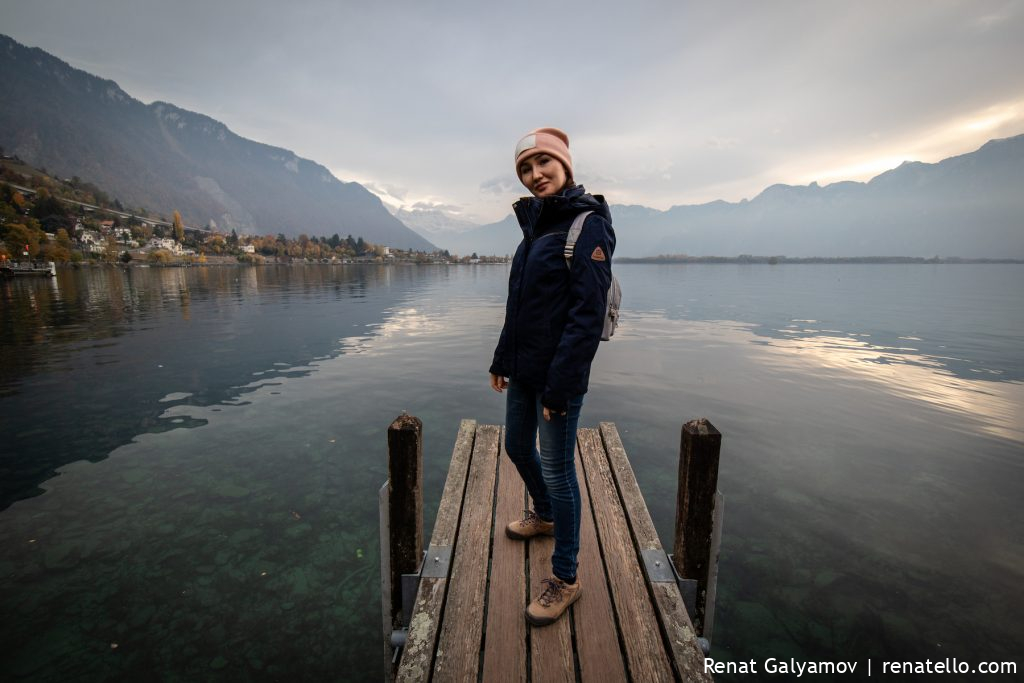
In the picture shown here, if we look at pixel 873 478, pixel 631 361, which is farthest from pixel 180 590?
pixel 631 361

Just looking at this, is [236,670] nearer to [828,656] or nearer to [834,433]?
[828,656]

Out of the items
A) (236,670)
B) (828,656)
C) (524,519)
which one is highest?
(524,519)

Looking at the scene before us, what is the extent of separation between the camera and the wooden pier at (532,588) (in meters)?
3.28

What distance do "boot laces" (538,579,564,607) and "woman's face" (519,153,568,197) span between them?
3.31 meters

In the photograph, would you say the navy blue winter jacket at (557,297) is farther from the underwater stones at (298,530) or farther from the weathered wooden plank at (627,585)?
the underwater stones at (298,530)

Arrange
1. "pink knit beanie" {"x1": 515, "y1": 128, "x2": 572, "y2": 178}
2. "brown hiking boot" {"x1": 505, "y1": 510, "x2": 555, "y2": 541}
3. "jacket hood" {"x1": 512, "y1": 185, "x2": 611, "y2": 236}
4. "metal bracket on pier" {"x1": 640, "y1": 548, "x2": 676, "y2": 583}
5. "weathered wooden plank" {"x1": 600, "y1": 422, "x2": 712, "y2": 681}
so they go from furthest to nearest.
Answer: "brown hiking boot" {"x1": 505, "y1": 510, "x2": 555, "y2": 541}
"metal bracket on pier" {"x1": 640, "y1": 548, "x2": 676, "y2": 583}
"pink knit beanie" {"x1": 515, "y1": 128, "x2": 572, "y2": 178}
"jacket hood" {"x1": 512, "y1": 185, "x2": 611, "y2": 236}
"weathered wooden plank" {"x1": 600, "y1": 422, "x2": 712, "y2": 681}

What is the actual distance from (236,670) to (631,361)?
18.2m

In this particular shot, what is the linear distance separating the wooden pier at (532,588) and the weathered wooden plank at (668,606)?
11mm

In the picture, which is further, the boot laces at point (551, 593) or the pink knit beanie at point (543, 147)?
the boot laces at point (551, 593)

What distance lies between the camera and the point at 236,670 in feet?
15.2

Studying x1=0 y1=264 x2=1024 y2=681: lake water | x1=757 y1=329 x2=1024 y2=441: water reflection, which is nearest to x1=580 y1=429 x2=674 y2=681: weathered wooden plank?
x1=0 y1=264 x2=1024 y2=681: lake water

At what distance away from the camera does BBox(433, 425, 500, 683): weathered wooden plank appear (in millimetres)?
3252

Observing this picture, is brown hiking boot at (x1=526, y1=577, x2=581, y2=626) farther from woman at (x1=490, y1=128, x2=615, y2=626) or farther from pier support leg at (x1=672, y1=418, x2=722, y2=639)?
pier support leg at (x1=672, y1=418, x2=722, y2=639)

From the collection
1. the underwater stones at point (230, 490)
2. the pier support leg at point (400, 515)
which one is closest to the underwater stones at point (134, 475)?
the underwater stones at point (230, 490)
